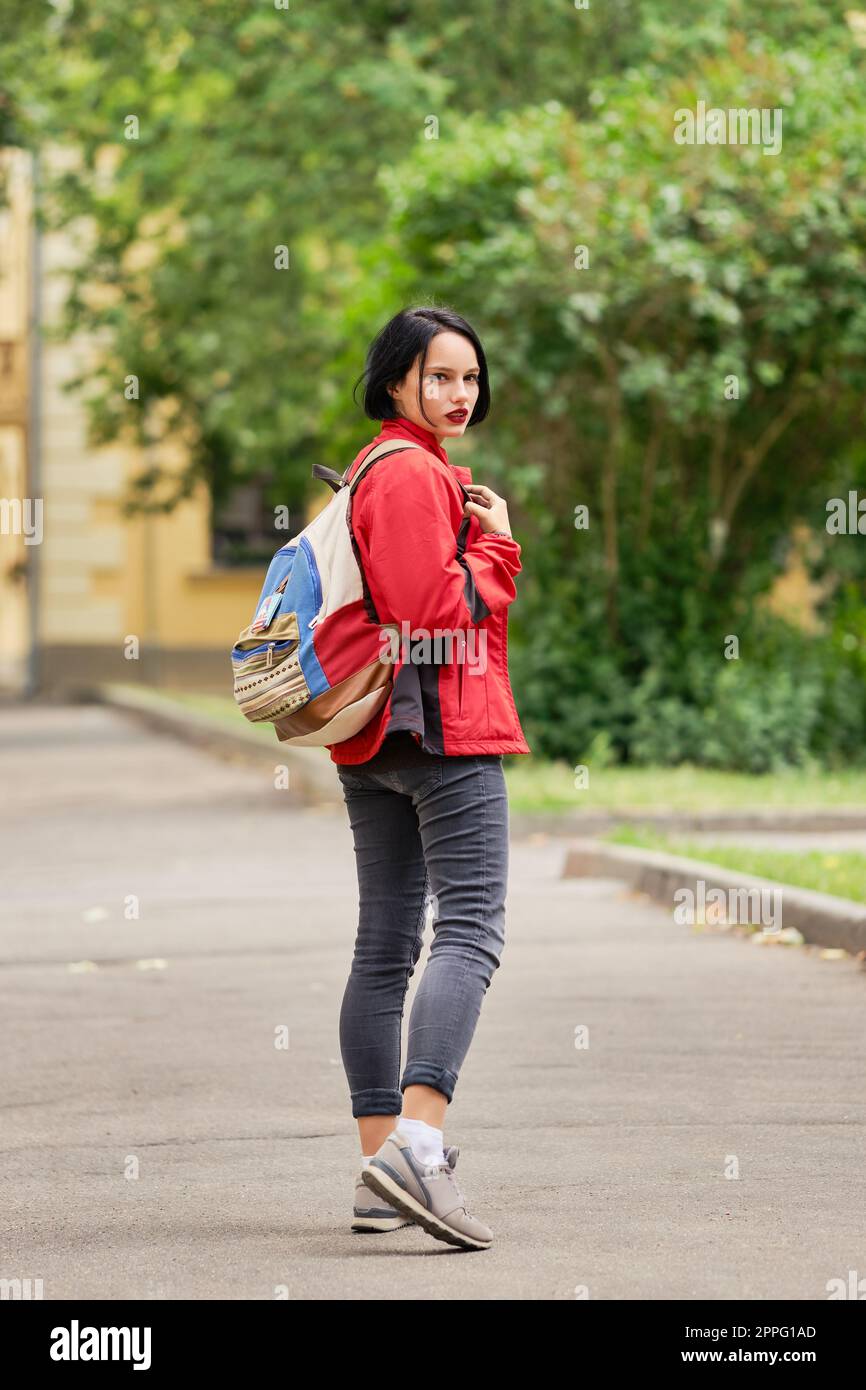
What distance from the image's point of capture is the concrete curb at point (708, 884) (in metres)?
8.30

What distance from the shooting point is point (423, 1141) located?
4262 mm

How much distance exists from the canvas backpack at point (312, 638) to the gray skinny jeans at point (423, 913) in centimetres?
17

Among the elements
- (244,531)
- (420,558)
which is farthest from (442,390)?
(244,531)

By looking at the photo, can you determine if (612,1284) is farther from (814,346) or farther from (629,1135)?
(814,346)

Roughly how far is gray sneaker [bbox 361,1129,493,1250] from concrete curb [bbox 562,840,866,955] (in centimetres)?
407

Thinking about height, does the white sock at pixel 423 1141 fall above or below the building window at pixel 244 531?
below

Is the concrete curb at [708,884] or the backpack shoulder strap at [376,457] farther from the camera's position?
the concrete curb at [708,884]

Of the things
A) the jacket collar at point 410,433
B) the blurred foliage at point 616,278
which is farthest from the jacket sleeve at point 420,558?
the blurred foliage at point 616,278

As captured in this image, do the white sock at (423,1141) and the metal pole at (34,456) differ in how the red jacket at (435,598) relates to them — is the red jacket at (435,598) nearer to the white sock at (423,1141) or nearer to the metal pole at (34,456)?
the white sock at (423,1141)

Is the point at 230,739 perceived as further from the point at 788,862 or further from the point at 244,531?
the point at 244,531

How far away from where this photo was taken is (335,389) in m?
21.4

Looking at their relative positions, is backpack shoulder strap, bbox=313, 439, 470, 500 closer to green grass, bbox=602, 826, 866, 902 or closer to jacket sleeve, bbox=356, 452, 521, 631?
jacket sleeve, bbox=356, 452, 521, 631

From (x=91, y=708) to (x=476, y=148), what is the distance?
16.0 metres

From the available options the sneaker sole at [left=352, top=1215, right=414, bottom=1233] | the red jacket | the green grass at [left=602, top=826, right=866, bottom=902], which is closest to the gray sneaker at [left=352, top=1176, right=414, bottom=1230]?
the sneaker sole at [left=352, top=1215, right=414, bottom=1233]
